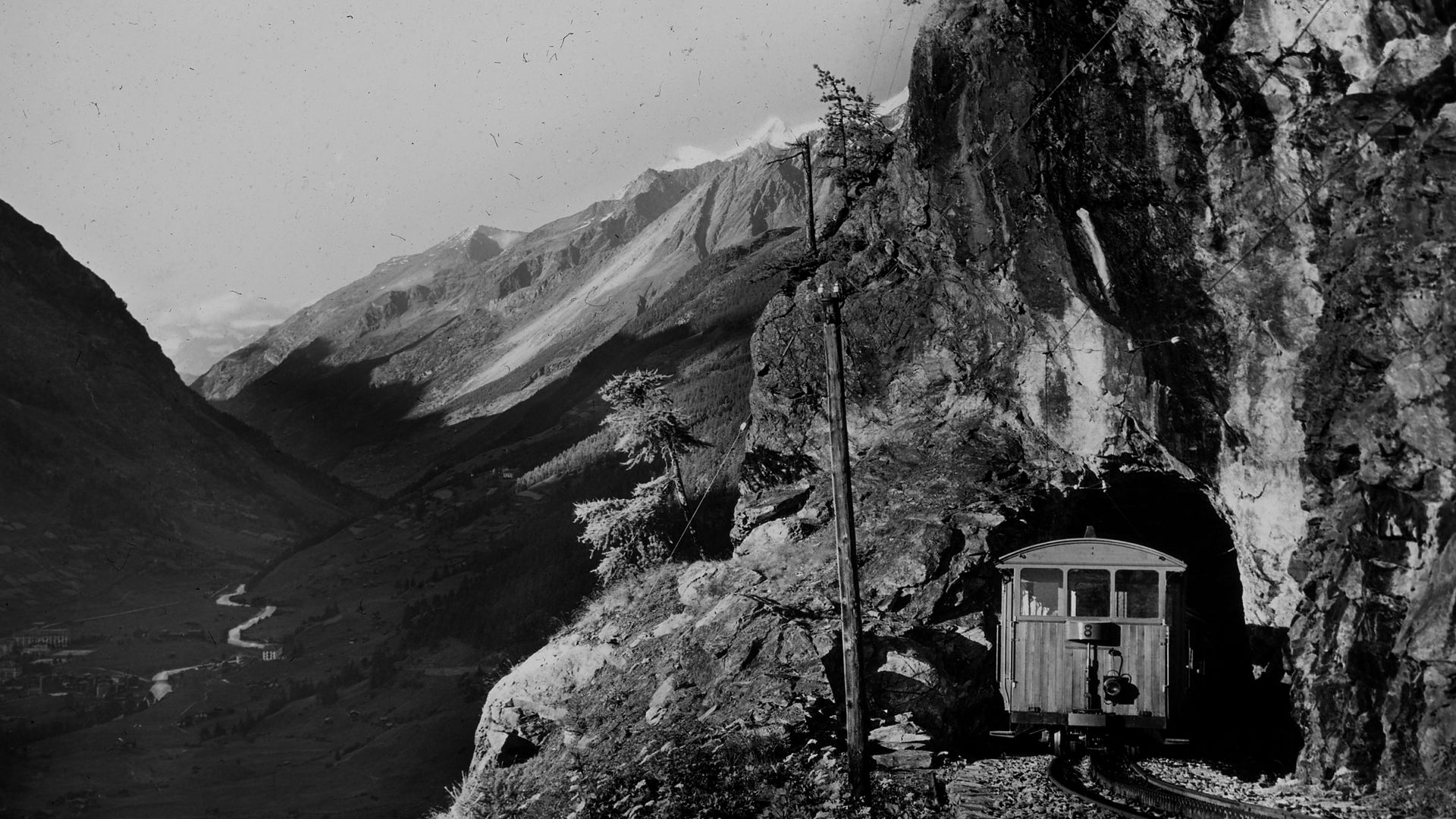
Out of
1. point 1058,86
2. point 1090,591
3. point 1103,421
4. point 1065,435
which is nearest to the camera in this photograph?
point 1090,591

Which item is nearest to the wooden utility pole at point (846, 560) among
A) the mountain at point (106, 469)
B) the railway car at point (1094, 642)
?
the railway car at point (1094, 642)

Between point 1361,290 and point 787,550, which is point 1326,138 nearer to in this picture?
point 1361,290

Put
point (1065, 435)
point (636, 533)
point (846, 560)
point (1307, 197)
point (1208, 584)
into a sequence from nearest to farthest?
point (846, 560) → point (1307, 197) → point (1065, 435) → point (1208, 584) → point (636, 533)

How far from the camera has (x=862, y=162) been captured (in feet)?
112

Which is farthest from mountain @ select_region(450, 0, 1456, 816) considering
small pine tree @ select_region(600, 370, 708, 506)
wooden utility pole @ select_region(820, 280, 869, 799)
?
small pine tree @ select_region(600, 370, 708, 506)

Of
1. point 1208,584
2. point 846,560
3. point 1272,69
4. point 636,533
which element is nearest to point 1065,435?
point 1208,584

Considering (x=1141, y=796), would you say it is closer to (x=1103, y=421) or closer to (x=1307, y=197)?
(x=1103, y=421)

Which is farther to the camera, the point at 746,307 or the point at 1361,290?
the point at 746,307

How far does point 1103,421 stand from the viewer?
2270 centimetres

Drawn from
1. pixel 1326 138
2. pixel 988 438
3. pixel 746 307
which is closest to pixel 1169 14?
pixel 1326 138

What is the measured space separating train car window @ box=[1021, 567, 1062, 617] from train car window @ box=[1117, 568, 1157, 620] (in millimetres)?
1028

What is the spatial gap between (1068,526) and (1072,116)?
31.8 ft

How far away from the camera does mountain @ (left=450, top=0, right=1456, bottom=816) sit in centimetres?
1631

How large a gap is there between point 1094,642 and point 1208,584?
891 centimetres
